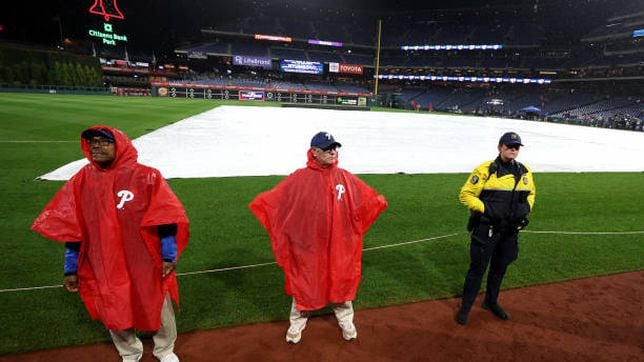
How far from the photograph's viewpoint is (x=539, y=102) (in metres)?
57.8

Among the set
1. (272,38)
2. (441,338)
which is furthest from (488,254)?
(272,38)

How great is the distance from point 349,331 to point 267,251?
91.1 inches

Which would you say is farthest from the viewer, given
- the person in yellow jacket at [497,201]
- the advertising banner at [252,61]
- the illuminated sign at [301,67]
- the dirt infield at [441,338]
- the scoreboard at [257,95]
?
the illuminated sign at [301,67]

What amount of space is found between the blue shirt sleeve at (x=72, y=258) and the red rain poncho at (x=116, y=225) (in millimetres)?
38

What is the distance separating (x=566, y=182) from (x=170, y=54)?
84185 millimetres

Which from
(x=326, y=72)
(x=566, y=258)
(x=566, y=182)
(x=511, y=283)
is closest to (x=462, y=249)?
(x=511, y=283)

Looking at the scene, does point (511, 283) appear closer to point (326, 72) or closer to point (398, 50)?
point (326, 72)

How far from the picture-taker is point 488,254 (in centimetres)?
378

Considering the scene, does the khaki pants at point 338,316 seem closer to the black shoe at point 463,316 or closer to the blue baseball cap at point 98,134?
the black shoe at point 463,316

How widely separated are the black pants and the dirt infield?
42 centimetres

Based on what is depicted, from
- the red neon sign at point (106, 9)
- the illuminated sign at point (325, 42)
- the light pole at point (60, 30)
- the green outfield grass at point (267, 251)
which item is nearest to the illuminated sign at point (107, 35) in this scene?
the red neon sign at point (106, 9)

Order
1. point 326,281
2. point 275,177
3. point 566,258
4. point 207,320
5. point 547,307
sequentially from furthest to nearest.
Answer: point 275,177, point 566,258, point 547,307, point 207,320, point 326,281

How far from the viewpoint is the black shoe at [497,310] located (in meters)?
4.13

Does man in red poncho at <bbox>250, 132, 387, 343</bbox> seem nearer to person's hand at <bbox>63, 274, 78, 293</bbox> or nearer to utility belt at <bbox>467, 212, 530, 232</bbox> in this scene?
utility belt at <bbox>467, 212, 530, 232</bbox>
